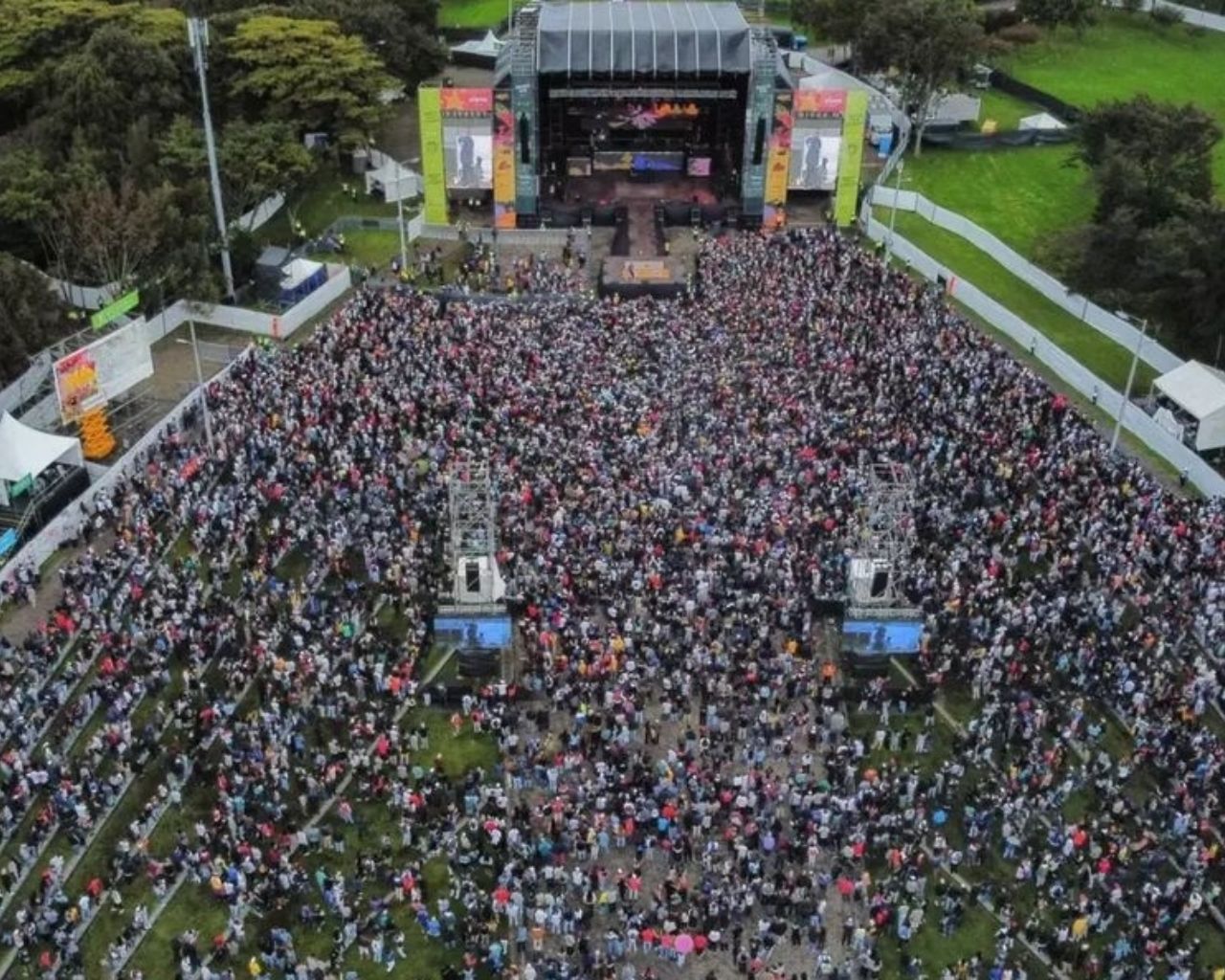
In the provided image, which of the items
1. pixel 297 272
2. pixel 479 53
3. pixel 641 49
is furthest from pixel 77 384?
pixel 479 53

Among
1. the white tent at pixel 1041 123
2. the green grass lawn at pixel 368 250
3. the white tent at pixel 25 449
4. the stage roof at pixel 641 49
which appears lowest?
the green grass lawn at pixel 368 250

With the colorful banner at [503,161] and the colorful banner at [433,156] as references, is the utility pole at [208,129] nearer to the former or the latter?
the colorful banner at [433,156]

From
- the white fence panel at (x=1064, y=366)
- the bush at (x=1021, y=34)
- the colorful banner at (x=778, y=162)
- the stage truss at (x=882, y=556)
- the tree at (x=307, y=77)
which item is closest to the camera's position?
the stage truss at (x=882, y=556)

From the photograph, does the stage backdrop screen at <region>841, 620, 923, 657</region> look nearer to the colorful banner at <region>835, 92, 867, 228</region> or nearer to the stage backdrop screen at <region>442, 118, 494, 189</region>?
the colorful banner at <region>835, 92, 867, 228</region>

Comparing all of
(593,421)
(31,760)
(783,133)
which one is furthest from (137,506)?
(783,133)

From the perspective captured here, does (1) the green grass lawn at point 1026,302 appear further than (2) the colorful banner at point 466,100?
No

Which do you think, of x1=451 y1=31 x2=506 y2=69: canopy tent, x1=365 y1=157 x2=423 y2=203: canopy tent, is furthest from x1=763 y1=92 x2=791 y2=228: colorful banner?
x1=451 y1=31 x2=506 y2=69: canopy tent

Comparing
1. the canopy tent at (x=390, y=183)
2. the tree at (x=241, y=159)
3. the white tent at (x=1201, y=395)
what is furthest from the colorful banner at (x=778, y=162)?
the white tent at (x=1201, y=395)
